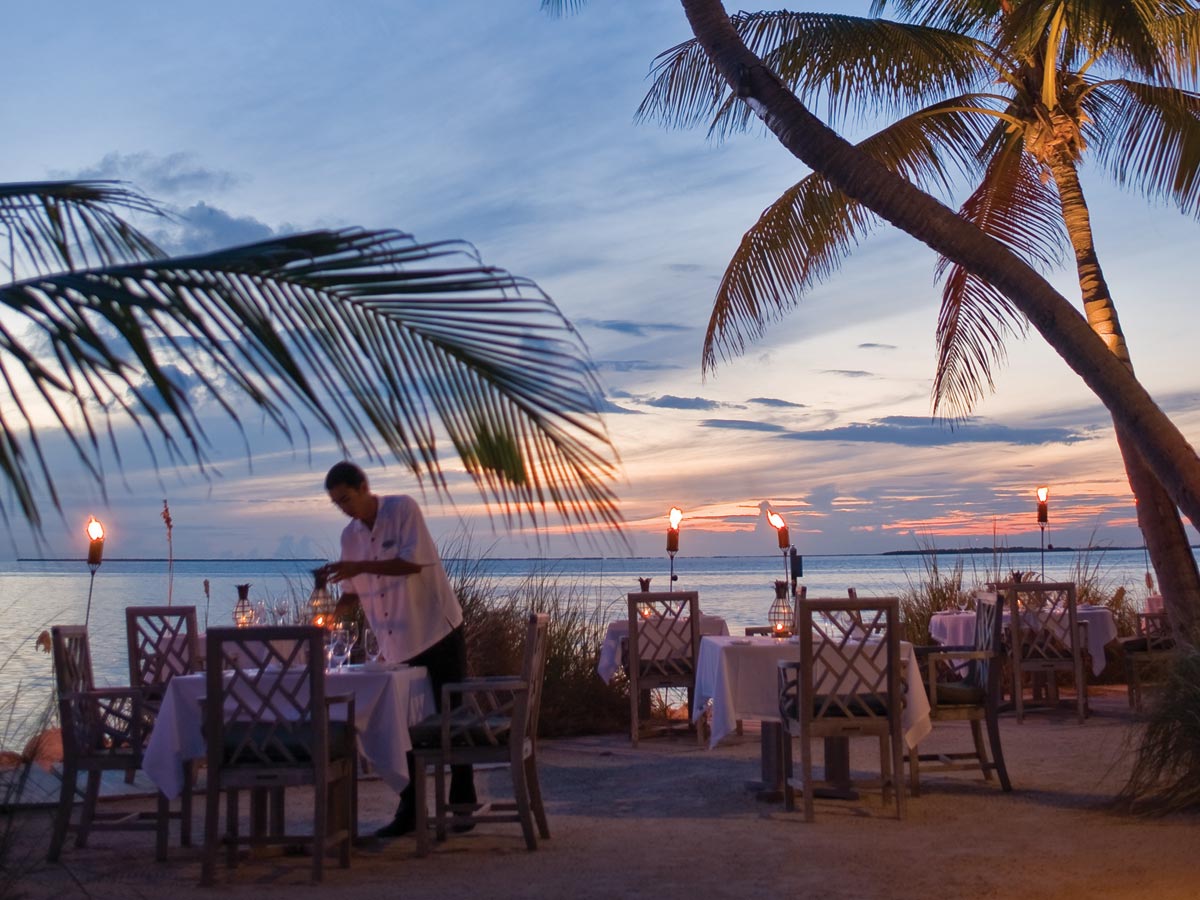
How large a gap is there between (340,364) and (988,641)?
19.0 ft

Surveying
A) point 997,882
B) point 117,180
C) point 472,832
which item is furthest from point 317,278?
point 472,832

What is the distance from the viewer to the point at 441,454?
2.38m

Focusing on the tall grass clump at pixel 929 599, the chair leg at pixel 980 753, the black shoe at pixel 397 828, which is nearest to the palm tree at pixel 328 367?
the black shoe at pixel 397 828

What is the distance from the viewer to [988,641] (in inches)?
292

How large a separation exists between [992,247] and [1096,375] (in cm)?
95

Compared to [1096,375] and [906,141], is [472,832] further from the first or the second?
[906,141]

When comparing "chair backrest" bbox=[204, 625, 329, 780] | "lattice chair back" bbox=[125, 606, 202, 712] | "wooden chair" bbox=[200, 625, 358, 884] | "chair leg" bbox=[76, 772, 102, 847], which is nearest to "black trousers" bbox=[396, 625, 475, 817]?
"wooden chair" bbox=[200, 625, 358, 884]

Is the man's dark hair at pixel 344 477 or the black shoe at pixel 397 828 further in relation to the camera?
the black shoe at pixel 397 828

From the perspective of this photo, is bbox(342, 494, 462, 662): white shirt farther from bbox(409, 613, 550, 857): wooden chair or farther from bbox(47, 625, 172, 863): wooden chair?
bbox(47, 625, 172, 863): wooden chair

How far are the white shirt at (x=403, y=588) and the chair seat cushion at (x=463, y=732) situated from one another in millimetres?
379

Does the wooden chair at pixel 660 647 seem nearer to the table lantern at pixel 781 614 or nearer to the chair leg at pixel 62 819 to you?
the table lantern at pixel 781 614

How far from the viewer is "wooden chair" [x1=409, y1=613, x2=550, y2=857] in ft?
19.2

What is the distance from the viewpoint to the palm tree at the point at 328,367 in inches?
92.3

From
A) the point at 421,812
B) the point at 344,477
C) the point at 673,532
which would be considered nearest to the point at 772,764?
the point at 421,812
